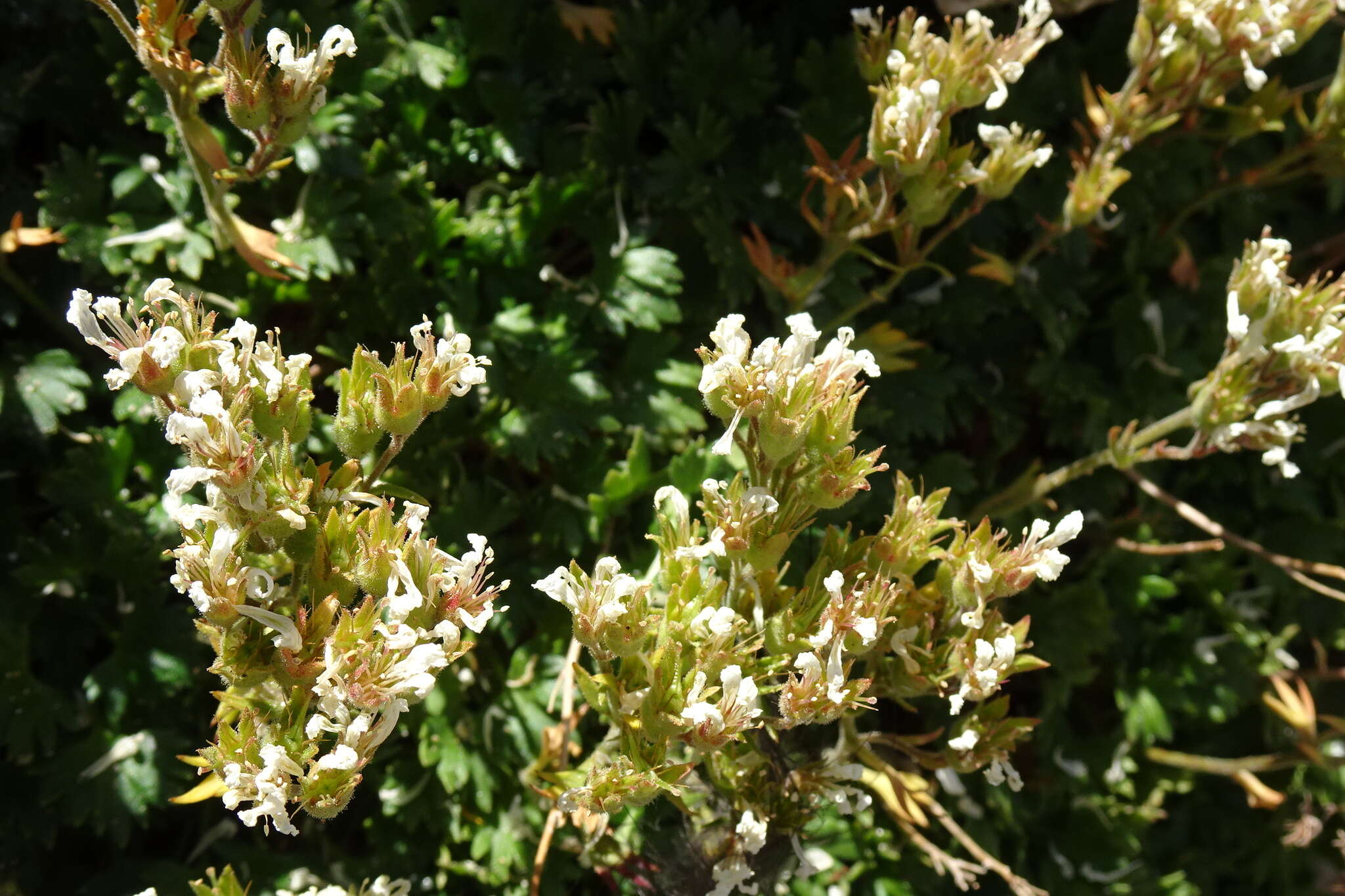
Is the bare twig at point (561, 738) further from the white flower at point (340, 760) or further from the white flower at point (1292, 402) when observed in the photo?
the white flower at point (1292, 402)

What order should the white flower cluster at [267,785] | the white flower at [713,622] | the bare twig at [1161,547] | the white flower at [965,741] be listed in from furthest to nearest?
the bare twig at [1161,547]
the white flower at [965,741]
the white flower at [713,622]
the white flower cluster at [267,785]

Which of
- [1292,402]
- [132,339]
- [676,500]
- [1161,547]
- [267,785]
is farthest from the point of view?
[1161,547]

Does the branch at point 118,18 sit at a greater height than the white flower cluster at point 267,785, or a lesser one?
greater

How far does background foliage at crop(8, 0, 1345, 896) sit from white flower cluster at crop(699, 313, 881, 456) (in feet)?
1.21

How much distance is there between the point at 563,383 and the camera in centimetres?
136

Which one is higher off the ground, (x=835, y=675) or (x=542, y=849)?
(x=835, y=675)

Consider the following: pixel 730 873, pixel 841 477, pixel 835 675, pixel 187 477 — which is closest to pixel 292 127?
pixel 187 477

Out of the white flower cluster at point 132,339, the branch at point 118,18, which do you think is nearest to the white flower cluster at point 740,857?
the white flower cluster at point 132,339

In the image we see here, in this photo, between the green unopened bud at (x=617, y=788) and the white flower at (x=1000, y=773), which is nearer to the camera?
the green unopened bud at (x=617, y=788)


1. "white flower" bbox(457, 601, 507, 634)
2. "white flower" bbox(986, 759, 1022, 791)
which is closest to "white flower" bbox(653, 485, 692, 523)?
"white flower" bbox(457, 601, 507, 634)

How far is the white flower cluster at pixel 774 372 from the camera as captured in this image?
912 millimetres

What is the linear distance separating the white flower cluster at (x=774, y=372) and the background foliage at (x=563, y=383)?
37 cm

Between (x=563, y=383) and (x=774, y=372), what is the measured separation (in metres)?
0.51

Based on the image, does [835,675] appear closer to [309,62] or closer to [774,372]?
[774,372]
